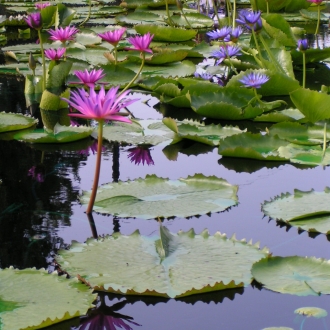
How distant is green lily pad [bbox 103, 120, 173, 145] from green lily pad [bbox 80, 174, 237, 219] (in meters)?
0.47

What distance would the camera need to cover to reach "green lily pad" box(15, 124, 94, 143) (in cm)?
217

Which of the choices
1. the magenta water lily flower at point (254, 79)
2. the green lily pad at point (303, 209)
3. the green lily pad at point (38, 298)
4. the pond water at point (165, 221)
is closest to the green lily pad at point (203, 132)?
the pond water at point (165, 221)

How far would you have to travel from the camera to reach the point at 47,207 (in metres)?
1.62

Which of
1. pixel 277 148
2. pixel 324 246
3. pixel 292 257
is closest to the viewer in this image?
pixel 292 257

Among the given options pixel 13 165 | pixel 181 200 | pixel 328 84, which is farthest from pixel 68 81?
pixel 181 200

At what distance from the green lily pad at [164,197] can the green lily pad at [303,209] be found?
12 cm

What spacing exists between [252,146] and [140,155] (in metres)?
0.39

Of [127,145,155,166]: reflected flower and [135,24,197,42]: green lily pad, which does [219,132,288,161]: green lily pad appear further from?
[135,24,197,42]: green lily pad

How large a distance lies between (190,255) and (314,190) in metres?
0.55

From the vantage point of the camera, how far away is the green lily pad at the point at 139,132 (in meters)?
2.22

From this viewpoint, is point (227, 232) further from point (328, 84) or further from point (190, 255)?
point (328, 84)

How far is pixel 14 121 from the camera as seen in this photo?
2389 mm

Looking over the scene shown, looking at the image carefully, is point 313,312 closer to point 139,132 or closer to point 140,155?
point 140,155

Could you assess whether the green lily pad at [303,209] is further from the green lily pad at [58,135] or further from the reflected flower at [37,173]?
the green lily pad at [58,135]
